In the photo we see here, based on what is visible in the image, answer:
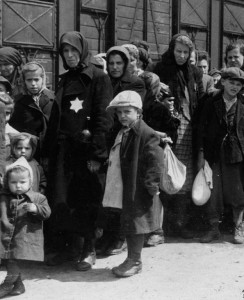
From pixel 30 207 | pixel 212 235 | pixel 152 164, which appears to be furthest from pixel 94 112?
pixel 212 235

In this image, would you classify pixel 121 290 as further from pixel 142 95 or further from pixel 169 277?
pixel 142 95

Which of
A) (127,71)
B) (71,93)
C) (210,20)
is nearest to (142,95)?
(127,71)

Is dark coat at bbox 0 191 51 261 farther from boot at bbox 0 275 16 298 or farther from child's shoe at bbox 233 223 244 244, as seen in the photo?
child's shoe at bbox 233 223 244 244

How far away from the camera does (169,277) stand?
15.4ft

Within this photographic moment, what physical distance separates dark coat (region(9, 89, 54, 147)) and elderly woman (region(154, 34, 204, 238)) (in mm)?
1385

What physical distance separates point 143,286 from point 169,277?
1.08 ft

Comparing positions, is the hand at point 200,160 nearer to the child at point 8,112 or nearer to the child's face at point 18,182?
the child at point 8,112

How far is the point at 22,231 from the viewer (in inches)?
169

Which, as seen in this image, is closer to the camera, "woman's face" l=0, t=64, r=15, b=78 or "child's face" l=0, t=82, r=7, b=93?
"child's face" l=0, t=82, r=7, b=93

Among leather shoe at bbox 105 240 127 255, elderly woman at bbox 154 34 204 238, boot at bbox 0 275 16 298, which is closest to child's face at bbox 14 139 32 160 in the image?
boot at bbox 0 275 16 298

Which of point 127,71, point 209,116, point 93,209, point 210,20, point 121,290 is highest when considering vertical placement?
point 210,20

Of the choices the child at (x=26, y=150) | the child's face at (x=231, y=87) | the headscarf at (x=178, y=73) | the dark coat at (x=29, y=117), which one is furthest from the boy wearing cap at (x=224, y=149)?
the child at (x=26, y=150)

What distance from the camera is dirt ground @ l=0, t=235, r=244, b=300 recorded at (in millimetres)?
4262

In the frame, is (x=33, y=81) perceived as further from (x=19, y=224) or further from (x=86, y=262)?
(x=86, y=262)
